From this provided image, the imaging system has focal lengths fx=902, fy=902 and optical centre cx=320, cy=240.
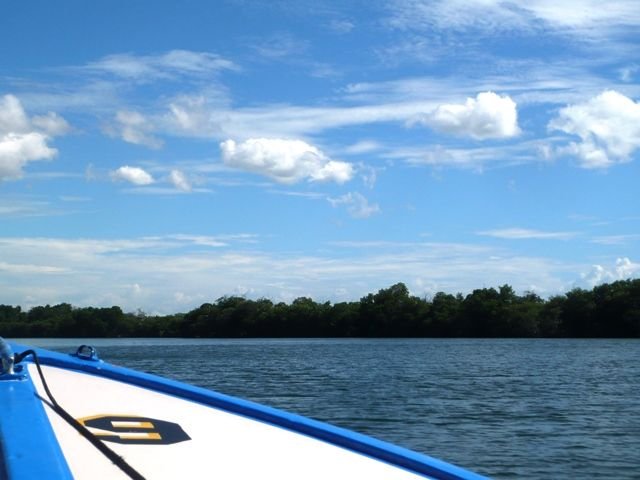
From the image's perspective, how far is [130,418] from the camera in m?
3.69

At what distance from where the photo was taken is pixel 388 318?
12462cm

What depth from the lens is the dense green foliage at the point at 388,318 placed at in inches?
4131

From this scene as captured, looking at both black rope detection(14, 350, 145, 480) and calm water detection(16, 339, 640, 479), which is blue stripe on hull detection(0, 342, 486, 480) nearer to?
black rope detection(14, 350, 145, 480)

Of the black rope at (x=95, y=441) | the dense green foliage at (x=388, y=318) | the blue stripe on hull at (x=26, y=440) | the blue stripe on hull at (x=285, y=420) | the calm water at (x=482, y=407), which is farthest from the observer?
the dense green foliage at (x=388, y=318)

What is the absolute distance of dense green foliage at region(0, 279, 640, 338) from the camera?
105 m

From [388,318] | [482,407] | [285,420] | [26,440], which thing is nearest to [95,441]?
[26,440]

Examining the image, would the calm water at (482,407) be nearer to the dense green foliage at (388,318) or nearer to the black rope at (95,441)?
the black rope at (95,441)

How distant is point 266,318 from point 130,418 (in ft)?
435

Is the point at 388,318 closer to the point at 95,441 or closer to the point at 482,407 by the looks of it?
the point at 482,407

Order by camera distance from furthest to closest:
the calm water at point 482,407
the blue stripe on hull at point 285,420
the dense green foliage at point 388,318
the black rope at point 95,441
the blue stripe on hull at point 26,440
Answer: the dense green foliage at point 388,318, the calm water at point 482,407, the blue stripe on hull at point 285,420, the black rope at point 95,441, the blue stripe on hull at point 26,440

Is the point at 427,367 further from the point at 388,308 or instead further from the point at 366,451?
the point at 388,308

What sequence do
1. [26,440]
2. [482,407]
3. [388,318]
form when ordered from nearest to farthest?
[26,440]
[482,407]
[388,318]

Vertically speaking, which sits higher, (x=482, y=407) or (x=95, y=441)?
(x=95, y=441)

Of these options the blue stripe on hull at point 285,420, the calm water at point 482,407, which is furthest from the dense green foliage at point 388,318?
the blue stripe on hull at point 285,420
